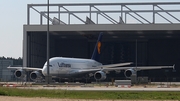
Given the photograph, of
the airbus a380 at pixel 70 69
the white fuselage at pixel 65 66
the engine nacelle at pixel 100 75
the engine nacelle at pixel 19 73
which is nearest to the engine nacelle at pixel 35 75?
the airbus a380 at pixel 70 69

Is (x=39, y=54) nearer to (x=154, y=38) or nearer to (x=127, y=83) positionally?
(x=154, y=38)

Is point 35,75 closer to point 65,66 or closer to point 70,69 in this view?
point 65,66

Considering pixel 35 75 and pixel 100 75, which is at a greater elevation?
pixel 100 75

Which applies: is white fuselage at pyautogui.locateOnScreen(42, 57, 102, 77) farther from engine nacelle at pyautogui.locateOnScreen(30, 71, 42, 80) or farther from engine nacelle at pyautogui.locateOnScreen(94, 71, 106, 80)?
engine nacelle at pyautogui.locateOnScreen(94, 71, 106, 80)

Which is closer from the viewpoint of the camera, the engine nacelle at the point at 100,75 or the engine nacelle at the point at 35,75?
the engine nacelle at the point at 100,75

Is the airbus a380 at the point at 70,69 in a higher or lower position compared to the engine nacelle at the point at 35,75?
higher

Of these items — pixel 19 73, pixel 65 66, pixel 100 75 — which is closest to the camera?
pixel 100 75

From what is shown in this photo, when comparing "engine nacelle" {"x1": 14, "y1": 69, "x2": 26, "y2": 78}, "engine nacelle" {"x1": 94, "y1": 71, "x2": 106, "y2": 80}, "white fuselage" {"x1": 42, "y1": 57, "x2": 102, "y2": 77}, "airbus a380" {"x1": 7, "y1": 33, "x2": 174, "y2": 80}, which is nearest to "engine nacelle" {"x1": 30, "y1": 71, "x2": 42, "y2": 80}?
"airbus a380" {"x1": 7, "y1": 33, "x2": 174, "y2": 80}

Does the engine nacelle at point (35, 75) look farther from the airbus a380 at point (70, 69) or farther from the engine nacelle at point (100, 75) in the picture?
the engine nacelle at point (100, 75)

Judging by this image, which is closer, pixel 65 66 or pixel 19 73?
pixel 65 66

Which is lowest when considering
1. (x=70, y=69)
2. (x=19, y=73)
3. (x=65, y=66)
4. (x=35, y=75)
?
(x=35, y=75)

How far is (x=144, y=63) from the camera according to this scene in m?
90.2

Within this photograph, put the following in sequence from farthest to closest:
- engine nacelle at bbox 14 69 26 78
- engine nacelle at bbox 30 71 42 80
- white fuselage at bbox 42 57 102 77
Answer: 1. engine nacelle at bbox 14 69 26 78
2. engine nacelle at bbox 30 71 42 80
3. white fuselage at bbox 42 57 102 77

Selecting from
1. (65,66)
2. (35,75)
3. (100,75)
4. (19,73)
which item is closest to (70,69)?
(65,66)
